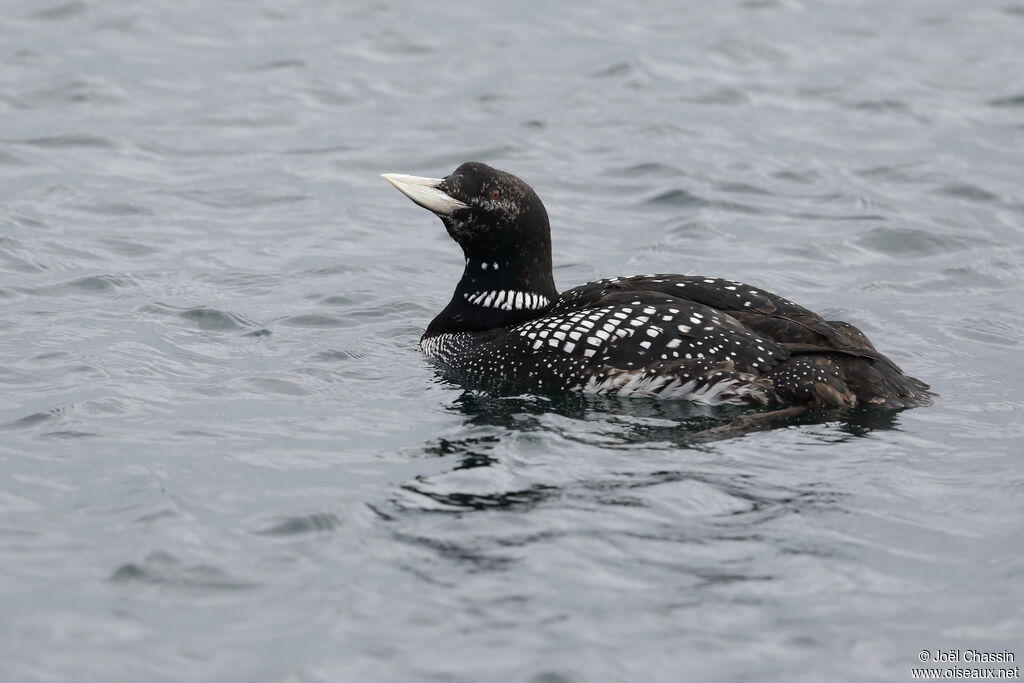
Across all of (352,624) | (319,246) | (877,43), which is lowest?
(352,624)

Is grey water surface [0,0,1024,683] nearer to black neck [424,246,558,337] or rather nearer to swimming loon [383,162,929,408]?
swimming loon [383,162,929,408]

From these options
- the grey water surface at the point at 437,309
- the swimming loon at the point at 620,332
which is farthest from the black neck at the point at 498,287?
the grey water surface at the point at 437,309

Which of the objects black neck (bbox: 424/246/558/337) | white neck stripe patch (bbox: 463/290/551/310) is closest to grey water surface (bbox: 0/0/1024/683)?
black neck (bbox: 424/246/558/337)

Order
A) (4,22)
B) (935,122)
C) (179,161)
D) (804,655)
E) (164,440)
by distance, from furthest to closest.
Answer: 1. (4,22)
2. (935,122)
3. (179,161)
4. (164,440)
5. (804,655)

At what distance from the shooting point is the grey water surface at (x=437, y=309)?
15.3 feet

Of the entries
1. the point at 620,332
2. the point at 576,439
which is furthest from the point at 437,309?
Result: the point at 576,439

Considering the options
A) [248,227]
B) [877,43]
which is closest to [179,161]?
[248,227]

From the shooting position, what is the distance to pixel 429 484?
18.7 feet

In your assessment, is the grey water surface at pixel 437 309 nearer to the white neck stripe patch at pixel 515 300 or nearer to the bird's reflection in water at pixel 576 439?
the bird's reflection in water at pixel 576 439

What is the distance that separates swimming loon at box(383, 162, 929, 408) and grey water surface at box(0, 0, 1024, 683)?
19 centimetres

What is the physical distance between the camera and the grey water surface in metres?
4.67

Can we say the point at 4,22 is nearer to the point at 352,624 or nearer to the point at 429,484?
the point at 429,484

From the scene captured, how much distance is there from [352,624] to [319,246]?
205 inches

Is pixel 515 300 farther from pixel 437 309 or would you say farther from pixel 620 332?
pixel 437 309
